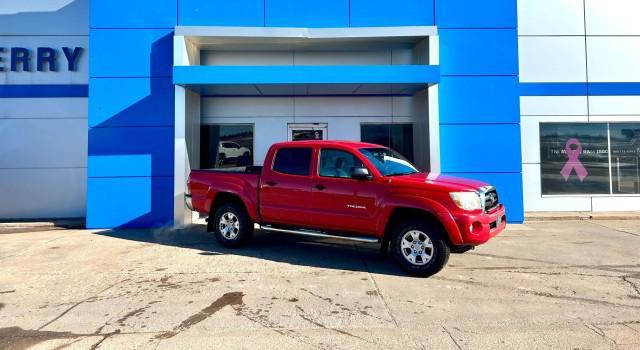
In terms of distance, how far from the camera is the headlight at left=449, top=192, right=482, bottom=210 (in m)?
5.55

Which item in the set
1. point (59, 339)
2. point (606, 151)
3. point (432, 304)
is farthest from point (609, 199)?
point (59, 339)

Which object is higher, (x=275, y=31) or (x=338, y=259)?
(x=275, y=31)

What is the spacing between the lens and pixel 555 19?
465 inches

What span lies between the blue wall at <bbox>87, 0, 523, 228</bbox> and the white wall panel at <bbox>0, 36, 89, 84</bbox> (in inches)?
100

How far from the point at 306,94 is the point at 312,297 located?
766 centimetres

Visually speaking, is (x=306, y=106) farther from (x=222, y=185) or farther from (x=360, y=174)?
(x=360, y=174)

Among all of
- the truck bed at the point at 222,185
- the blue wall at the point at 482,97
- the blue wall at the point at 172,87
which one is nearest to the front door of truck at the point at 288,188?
the truck bed at the point at 222,185

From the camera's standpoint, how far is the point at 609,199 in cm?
1188

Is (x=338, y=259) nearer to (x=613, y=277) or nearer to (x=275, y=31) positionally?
(x=613, y=277)

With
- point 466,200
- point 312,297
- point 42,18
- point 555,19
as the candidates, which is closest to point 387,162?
point 466,200

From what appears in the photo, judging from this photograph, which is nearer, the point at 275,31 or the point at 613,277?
the point at 613,277

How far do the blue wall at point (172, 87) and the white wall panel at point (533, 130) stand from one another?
5.22ft

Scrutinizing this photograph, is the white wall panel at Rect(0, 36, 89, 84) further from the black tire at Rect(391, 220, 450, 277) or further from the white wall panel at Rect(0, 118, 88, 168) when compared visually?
the black tire at Rect(391, 220, 450, 277)

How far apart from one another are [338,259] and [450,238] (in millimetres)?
2044
